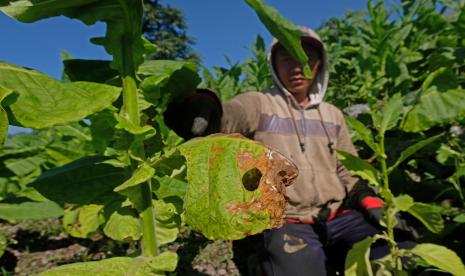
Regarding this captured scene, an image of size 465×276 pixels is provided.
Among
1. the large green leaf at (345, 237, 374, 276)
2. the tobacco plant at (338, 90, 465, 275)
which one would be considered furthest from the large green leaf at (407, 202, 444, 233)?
the large green leaf at (345, 237, 374, 276)

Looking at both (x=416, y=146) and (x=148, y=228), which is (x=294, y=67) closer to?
(x=416, y=146)

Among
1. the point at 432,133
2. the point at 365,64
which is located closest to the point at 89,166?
the point at 432,133

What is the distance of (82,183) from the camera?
3.92 ft

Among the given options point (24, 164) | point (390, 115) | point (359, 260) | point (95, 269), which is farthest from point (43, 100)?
point (24, 164)

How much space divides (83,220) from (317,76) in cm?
167

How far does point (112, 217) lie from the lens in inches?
47.3

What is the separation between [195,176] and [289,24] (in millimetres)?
350

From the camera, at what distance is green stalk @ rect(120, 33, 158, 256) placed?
1.06m

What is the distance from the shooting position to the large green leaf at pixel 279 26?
0.78 meters

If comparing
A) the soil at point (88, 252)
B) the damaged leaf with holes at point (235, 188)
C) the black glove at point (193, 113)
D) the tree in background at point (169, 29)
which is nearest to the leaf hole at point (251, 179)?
the damaged leaf with holes at point (235, 188)

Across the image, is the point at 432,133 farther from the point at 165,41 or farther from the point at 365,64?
the point at 165,41

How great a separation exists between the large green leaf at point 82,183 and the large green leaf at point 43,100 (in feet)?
1.09

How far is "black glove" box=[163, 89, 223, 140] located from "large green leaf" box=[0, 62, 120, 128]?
0.53 metres

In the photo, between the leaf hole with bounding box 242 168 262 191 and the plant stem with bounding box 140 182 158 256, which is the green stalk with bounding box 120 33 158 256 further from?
the leaf hole with bounding box 242 168 262 191
